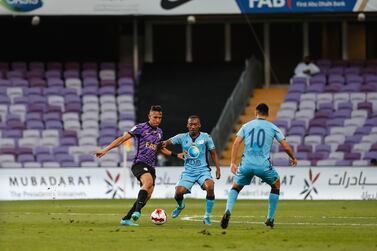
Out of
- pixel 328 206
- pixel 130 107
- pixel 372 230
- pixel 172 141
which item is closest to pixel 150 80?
pixel 130 107

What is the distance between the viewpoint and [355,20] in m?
45.6

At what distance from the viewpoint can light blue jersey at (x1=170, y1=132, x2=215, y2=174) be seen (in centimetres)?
2148

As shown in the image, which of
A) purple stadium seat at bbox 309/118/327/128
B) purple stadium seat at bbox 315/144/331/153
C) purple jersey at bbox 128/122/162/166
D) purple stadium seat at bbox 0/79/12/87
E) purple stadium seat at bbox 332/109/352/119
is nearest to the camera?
purple jersey at bbox 128/122/162/166

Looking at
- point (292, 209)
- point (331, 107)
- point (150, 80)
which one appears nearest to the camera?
point (292, 209)

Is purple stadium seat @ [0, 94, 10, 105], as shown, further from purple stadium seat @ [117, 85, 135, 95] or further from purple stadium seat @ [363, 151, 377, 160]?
purple stadium seat @ [363, 151, 377, 160]

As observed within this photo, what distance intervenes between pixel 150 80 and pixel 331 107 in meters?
7.22

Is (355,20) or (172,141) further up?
(355,20)

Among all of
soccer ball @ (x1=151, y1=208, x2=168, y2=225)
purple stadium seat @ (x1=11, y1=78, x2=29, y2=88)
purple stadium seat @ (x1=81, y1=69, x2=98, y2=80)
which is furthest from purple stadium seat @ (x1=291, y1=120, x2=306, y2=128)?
soccer ball @ (x1=151, y1=208, x2=168, y2=225)

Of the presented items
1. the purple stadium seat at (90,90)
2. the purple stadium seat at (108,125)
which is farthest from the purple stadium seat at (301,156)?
the purple stadium seat at (90,90)

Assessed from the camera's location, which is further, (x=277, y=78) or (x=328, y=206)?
(x=277, y=78)

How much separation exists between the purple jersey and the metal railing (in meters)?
16.3

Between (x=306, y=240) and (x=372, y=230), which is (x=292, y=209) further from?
(x=306, y=240)

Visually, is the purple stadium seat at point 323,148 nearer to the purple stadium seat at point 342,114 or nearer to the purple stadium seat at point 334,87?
the purple stadium seat at point 342,114

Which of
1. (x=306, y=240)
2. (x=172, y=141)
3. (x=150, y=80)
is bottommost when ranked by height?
(x=306, y=240)
